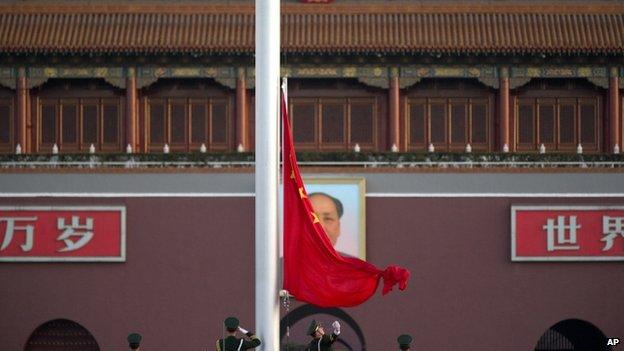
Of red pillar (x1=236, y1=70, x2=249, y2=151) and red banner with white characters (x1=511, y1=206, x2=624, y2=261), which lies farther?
red pillar (x1=236, y1=70, x2=249, y2=151)

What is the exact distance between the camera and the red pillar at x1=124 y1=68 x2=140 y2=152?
89.9 ft

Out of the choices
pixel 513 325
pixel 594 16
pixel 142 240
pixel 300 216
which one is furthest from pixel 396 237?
pixel 300 216

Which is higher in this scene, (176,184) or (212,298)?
(176,184)

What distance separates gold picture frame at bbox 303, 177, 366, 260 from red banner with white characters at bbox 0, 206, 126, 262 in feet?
9.91

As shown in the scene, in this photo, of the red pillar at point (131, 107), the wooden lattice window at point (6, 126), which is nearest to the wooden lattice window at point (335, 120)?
the red pillar at point (131, 107)

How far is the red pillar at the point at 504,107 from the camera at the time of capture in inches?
1080

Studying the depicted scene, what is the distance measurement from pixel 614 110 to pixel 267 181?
13.4m

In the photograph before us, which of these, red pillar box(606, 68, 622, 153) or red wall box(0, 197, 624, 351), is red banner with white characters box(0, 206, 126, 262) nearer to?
red wall box(0, 197, 624, 351)

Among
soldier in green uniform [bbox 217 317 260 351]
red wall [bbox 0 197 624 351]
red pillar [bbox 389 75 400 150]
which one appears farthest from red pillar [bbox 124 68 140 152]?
soldier in green uniform [bbox 217 317 260 351]

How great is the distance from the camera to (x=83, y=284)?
25.0 m

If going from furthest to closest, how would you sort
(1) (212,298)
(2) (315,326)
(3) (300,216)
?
(1) (212,298) → (2) (315,326) → (3) (300,216)

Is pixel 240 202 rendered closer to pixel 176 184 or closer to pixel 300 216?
pixel 176 184

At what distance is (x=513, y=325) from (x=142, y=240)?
227 inches

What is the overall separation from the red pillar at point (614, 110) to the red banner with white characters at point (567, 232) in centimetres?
279
